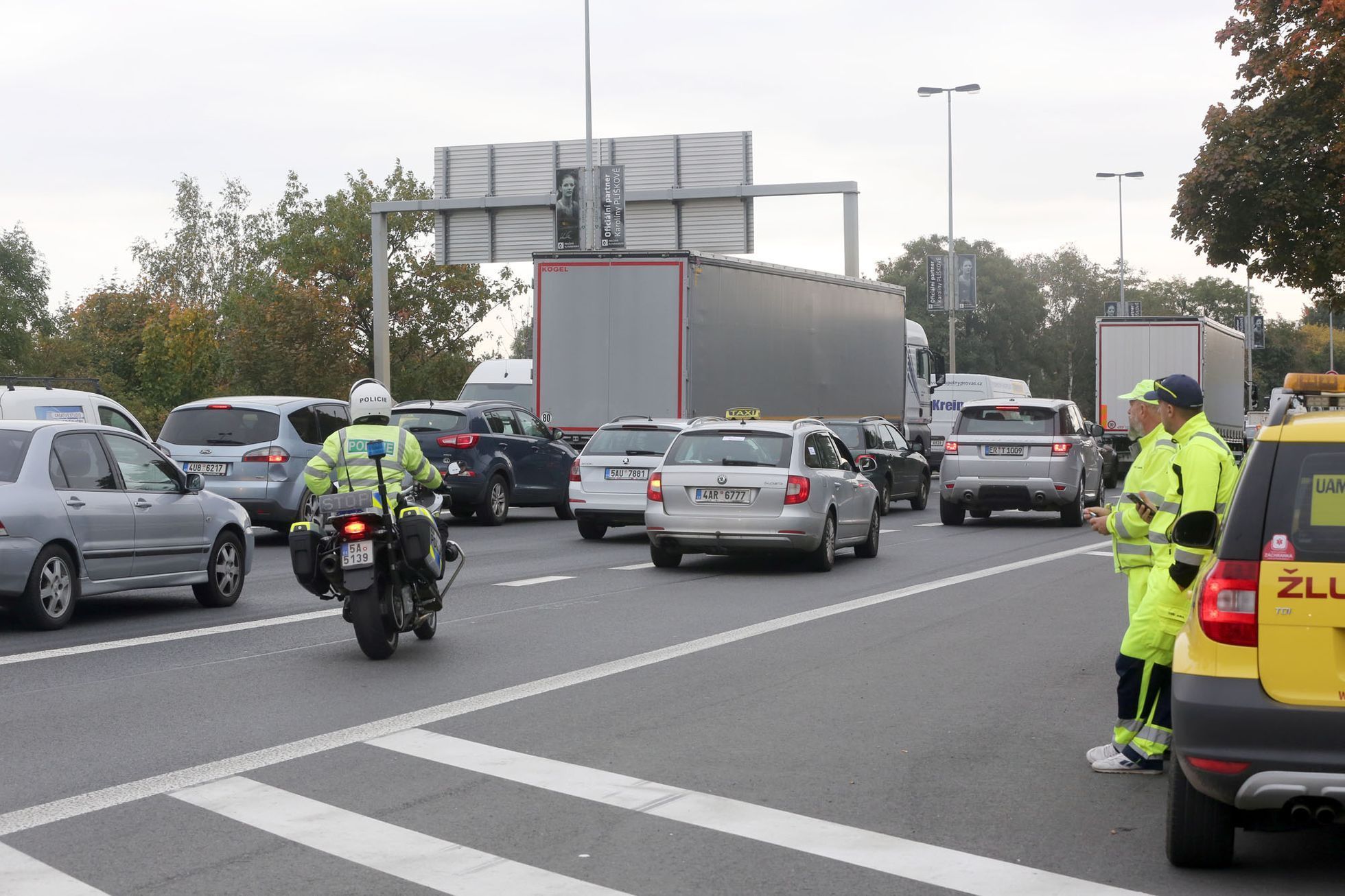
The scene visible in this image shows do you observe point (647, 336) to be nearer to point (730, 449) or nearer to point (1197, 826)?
point (730, 449)

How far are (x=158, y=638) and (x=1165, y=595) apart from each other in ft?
23.3

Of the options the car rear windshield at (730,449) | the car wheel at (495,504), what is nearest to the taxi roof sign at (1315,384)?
the car rear windshield at (730,449)

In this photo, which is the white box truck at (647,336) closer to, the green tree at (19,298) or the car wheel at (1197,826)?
the car wheel at (1197,826)

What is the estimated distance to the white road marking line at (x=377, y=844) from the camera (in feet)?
17.2

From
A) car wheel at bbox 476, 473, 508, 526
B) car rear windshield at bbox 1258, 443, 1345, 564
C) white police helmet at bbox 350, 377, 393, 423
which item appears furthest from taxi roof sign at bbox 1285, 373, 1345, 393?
car wheel at bbox 476, 473, 508, 526

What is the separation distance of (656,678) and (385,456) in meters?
2.20

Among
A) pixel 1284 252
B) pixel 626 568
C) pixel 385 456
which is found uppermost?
pixel 1284 252

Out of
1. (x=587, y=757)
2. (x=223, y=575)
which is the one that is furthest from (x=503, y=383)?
(x=587, y=757)

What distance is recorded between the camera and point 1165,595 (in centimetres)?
668

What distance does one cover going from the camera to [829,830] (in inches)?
236

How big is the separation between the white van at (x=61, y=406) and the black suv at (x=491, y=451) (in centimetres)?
501

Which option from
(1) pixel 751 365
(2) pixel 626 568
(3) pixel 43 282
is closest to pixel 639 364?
Answer: (1) pixel 751 365

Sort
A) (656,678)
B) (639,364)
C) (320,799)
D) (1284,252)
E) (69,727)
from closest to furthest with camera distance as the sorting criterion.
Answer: (320,799)
(69,727)
(656,678)
(639,364)
(1284,252)

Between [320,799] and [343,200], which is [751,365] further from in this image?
[343,200]
